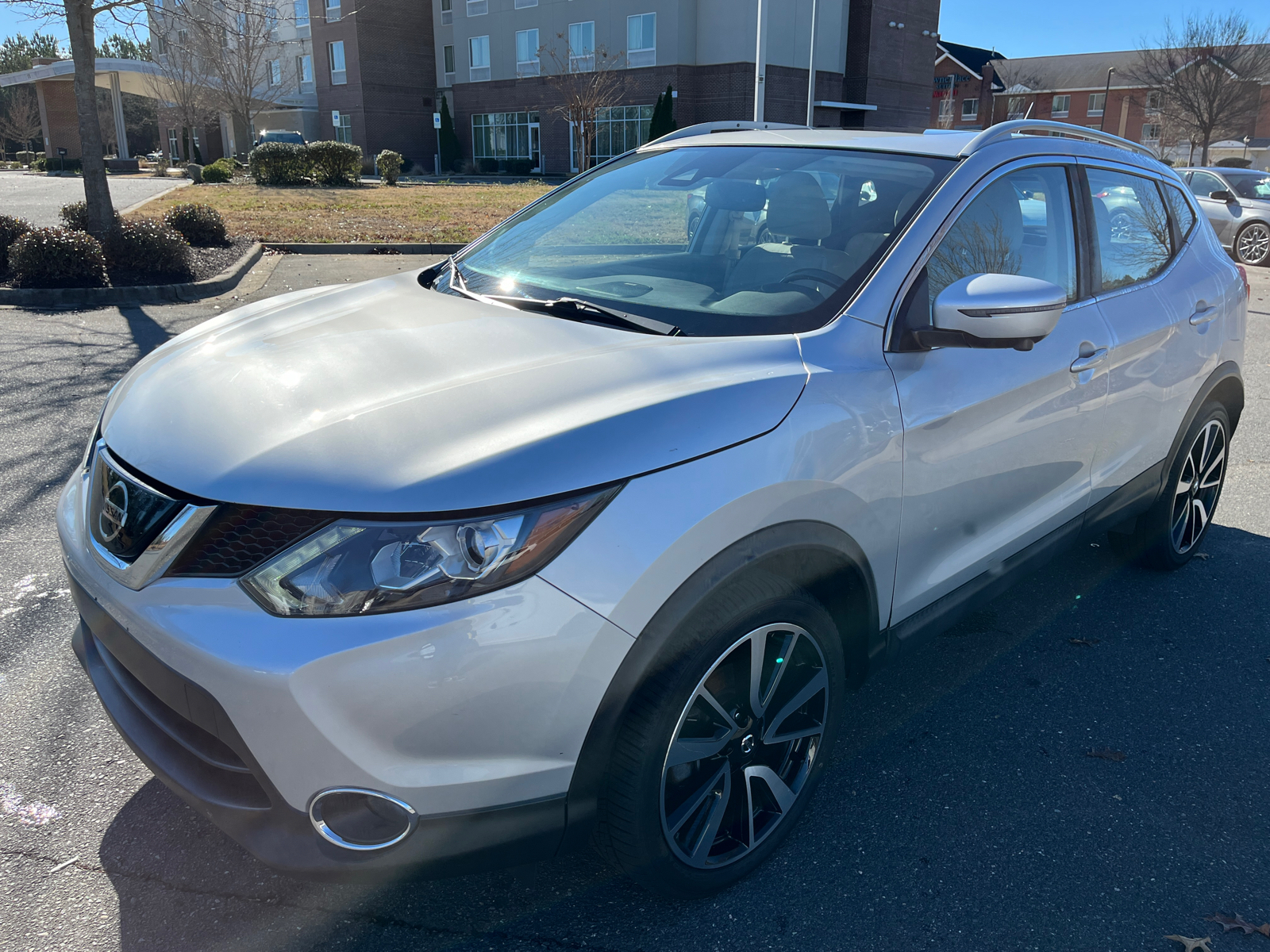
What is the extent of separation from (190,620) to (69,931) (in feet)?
3.22

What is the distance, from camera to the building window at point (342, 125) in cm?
5256

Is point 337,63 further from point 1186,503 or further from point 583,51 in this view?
point 1186,503

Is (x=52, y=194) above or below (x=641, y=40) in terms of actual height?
below

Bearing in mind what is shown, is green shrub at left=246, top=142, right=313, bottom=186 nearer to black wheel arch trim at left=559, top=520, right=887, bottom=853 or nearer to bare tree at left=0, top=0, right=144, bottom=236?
bare tree at left=0, top=0, right=144, bottom=236

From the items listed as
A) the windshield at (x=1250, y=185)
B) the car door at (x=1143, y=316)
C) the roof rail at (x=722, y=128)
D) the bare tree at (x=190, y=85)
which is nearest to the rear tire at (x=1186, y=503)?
the car door at (x=1143, y=316)

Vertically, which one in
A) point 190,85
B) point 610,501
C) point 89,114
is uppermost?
point 190,85

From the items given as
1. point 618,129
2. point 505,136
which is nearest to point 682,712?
point 618,129

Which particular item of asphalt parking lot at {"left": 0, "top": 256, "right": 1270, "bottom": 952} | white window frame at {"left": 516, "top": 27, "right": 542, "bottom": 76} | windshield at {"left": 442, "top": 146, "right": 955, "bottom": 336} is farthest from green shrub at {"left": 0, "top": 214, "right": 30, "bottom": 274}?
white window frame at {"left": 516, "top": 27, "right": 542, "bottom": 76}

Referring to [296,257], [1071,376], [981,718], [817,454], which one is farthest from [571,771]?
[296,257]

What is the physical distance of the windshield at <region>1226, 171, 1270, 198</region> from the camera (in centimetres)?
1648

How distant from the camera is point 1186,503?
4.25 metres

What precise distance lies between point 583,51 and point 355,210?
27.3 meters

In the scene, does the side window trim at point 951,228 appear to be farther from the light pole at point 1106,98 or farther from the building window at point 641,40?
the light pole at point 1106,98

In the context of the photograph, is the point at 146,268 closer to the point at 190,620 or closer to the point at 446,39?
the point at 190,620
